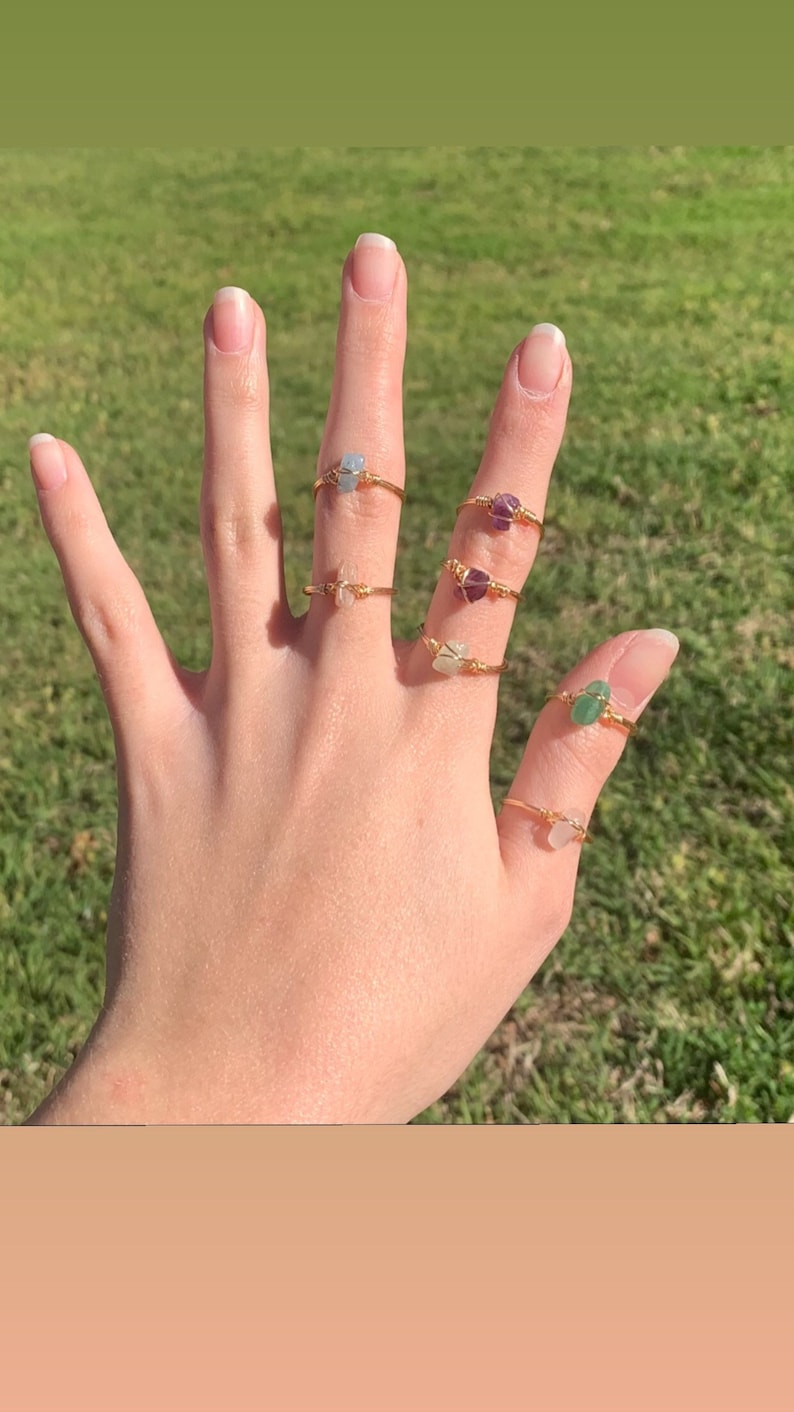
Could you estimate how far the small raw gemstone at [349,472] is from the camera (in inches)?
67.9

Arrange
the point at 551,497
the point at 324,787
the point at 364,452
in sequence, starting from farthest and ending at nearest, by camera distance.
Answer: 1. the point at 551,497
2. the point at 364,452
3. the point at 324,787

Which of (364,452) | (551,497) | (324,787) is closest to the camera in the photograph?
(324,787)

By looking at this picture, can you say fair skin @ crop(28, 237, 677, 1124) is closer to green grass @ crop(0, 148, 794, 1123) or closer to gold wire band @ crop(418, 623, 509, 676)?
gold wire band @ crop(418, 623, 509, 676)

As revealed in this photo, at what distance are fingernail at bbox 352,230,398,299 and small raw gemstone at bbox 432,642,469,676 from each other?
0.57 meters

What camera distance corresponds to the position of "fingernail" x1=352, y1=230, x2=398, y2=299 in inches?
67.1

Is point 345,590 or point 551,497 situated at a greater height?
point 345,590

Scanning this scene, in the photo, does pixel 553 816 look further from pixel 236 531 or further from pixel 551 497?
pixel 551 497

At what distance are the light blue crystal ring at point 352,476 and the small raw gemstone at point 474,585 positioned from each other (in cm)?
19

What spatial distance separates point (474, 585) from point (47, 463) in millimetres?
762

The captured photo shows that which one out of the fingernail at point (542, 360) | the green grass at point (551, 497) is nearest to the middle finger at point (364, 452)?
the fingernail at point (542, 360)

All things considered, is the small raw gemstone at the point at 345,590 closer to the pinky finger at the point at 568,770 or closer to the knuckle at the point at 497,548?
the knuckle at the point at 497,548

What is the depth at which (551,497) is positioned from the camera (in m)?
3.42

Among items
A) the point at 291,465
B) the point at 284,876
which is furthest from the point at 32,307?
the point at 284,876

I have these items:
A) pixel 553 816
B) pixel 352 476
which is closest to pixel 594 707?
pixel 553 816
